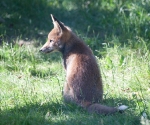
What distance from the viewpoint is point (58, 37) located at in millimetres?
6867

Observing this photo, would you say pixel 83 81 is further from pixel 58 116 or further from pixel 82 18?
pixel 82 18

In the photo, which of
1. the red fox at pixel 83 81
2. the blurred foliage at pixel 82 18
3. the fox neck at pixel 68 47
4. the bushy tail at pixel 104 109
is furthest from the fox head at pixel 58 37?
the blurred foliage at pixel 82 18

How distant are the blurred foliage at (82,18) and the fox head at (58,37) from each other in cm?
228

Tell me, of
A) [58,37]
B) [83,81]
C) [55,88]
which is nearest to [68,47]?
[58,37]

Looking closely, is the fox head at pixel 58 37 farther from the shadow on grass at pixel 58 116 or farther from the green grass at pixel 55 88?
the shadow on grass at pixel 58 116

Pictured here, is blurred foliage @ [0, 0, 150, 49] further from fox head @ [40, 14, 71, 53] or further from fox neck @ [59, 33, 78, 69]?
fox neck @ [59, 33, 78, 69]

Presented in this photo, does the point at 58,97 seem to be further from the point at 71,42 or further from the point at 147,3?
the point at 147,3

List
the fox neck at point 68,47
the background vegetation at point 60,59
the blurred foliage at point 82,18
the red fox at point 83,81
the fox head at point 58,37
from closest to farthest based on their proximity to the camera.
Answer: the background vegetation at point 60,59, the red fox at point 83,81, the fox neck at point 68,47, the fox head at point 58,37, the blurred foliage at point 82,18

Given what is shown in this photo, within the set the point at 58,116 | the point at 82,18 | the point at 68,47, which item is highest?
the point at 82,18

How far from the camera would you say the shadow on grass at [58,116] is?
5.31m

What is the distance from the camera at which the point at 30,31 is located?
10102 mm

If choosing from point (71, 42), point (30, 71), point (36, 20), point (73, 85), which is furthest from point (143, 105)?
point (36, 20)

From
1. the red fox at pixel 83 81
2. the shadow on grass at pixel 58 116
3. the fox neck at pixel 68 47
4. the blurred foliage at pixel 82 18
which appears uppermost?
the blurred foliage at pixel 82 18

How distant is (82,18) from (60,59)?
85.2 inches
